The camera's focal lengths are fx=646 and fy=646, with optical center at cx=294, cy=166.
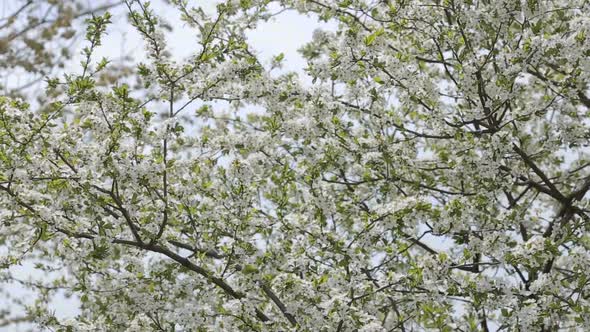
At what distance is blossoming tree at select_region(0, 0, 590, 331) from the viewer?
4758 millimetres

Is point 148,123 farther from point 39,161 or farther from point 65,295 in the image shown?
point 65,295

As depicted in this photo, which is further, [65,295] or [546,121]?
[546,121]

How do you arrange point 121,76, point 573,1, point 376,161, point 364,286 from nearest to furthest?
point 364,286
point 376,161
point 573,1
point 121,76

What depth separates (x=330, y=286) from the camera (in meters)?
4.75

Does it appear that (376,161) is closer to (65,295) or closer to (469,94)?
(469,94)

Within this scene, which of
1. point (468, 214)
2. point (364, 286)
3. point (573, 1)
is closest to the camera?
point (364, 286)

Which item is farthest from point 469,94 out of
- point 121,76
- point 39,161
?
point 121,76

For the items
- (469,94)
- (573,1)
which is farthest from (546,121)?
(469,94)

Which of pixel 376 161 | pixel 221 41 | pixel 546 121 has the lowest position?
pixel 376 161

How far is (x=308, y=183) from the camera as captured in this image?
5637mm

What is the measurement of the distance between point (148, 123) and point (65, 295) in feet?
10.9

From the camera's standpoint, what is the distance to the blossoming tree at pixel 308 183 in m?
4.76

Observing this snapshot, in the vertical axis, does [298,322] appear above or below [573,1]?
below

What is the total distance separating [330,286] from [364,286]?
25 centimetres
